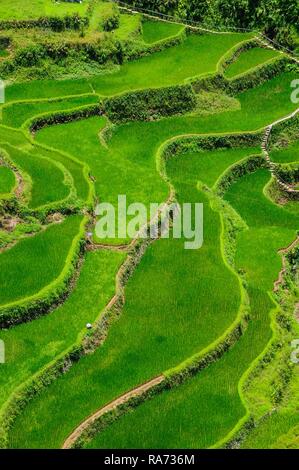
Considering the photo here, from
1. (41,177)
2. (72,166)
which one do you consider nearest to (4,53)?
(72,166)

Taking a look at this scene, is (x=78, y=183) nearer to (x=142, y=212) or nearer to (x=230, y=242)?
(x=142, y=212)

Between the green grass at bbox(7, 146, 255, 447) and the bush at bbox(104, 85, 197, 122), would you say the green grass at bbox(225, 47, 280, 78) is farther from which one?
the green grass at bbox(7, 146, 255, 447)

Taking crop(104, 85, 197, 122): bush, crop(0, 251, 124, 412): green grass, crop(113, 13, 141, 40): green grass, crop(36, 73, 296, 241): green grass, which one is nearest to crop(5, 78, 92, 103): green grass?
crop(104, 85, 197, 122): bush

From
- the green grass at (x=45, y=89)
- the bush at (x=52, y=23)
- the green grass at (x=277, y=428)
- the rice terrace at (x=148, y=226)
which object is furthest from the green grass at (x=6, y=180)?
the bush at (x=52, y=23)

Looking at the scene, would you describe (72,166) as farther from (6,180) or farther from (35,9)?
(35,9)

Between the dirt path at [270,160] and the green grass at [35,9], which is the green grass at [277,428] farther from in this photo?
the green grass at [35,9]

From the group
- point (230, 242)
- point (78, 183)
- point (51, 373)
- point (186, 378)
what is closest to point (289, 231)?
point (230, 242)
